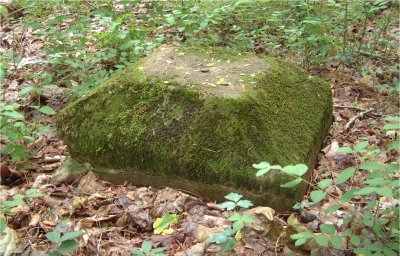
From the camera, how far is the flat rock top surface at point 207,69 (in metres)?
3.28

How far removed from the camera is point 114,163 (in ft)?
10.6

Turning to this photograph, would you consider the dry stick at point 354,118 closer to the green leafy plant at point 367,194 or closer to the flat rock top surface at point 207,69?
the flat rock top surface at point 207,69

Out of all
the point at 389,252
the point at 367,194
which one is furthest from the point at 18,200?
the point at 389,252

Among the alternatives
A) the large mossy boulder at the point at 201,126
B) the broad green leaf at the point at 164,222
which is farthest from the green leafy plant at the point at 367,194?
the broad green leaf at the point at 164,222

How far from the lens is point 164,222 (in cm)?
261

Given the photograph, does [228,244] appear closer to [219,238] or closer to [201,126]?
[219,238]

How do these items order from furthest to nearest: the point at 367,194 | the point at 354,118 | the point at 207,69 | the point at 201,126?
the point at 354,118 < the point at 207,69 < the point at 201,126 < the point at 367,194

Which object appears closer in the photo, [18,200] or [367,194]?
[367,194]

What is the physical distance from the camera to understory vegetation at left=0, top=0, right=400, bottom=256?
8.27 feet

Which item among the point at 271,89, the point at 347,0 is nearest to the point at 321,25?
the point at 347,0

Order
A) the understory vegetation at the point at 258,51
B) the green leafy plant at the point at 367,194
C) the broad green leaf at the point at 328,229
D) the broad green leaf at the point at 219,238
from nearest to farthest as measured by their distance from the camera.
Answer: the green leafy plant at the point at 367,194 → the broad green leaf at the point at 328,229 → the broad green leaf at the point at 219,238 → the understory vegetation at the point at 258,51

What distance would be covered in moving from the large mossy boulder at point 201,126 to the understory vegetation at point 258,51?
0.19 meters

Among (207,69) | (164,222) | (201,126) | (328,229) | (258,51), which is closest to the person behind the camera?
(328,229)

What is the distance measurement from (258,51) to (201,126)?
3.22 metres
